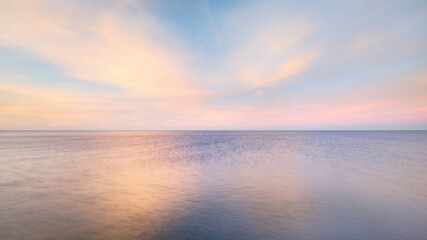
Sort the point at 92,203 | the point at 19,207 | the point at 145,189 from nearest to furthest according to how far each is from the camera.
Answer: the point at 19,207 < the point at 92,203 < the point at 145,189

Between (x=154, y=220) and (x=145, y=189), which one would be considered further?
(x=145, y=189)

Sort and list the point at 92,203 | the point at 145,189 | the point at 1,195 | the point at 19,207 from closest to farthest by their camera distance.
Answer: the point at 19,207 → the point at 92,203 → the point at 1,195 → the point at 145,189

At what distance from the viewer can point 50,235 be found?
9.63 meters

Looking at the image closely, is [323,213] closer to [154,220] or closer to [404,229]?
[404,229]

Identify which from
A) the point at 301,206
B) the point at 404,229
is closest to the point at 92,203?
the point at 301,206

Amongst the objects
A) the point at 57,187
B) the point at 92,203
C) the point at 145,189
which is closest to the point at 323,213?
the point at 145,189

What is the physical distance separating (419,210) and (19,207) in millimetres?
25548

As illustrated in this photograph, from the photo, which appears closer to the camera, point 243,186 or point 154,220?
point 154,220

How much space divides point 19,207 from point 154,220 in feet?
31.0

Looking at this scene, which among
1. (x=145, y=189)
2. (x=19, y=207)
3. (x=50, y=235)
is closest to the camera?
(x=50, y=235)

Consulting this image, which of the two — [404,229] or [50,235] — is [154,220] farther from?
[404,229]

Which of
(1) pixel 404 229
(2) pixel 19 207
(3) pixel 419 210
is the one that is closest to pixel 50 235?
(2) pixel 19 207

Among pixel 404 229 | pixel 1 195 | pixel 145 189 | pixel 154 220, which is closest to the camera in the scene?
pixel 404 229

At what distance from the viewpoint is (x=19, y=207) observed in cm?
1334
